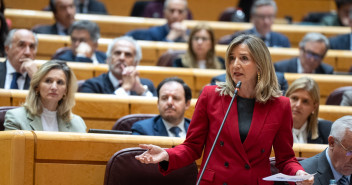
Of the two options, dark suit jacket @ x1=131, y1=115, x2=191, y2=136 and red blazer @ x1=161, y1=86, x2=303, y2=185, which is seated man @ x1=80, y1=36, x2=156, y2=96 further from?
red blazer @ x1=161, y1=86, x2=303, y2=185

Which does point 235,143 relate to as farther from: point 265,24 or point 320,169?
point 265,24

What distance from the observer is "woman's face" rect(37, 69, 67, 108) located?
6.49ft

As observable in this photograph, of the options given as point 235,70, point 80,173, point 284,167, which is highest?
point 235,70

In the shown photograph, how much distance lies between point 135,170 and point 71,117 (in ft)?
1.74

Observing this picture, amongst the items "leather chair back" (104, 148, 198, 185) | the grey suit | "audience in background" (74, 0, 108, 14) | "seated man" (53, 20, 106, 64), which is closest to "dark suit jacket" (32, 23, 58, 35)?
"seated man" (53, 20, 106, 64)

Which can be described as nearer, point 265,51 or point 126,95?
point 265,51

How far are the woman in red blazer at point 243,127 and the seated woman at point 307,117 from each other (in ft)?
2.67

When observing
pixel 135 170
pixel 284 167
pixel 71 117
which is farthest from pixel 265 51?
pixel 71 117

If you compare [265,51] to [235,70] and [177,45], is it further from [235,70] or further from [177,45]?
[177,45]

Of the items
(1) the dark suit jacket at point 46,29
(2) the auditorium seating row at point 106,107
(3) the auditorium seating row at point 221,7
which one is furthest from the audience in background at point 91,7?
(2) the auditorium seating row at point 106,107

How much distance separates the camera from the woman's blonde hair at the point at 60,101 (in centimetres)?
194

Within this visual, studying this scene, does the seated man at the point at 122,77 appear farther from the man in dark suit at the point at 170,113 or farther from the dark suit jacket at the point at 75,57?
the man in dark suit at the point at 170,113

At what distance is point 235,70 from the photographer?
1.33 meters

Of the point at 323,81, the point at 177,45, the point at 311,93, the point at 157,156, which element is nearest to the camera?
the point at 157,156
